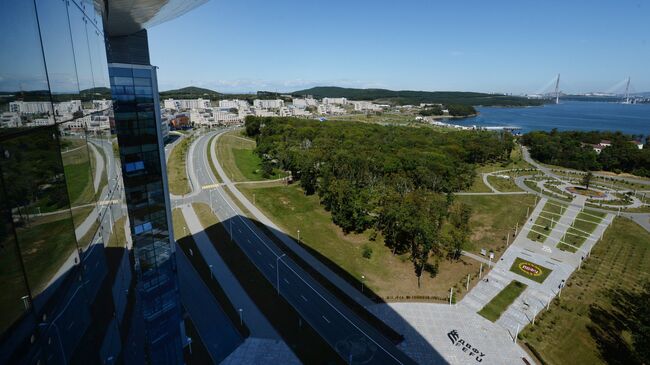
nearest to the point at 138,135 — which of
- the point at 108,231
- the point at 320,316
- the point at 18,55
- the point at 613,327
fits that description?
the point at 108,231

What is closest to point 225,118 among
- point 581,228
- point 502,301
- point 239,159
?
point 239,159

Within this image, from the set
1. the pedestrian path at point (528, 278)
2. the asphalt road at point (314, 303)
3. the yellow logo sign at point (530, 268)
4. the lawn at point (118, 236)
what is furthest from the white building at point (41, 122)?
the yellow logo sign at point (530, 268)

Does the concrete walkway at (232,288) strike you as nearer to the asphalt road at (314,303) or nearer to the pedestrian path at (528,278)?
the asphalt road at (314,303)

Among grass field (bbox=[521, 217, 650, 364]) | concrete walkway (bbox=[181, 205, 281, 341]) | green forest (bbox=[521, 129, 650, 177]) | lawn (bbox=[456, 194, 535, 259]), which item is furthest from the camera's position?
green forest (bbox=[521, 129, 650, 177])

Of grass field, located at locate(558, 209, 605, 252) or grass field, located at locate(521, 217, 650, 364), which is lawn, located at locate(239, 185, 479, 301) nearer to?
grass field, located at locate(521, 217, 650, 364)

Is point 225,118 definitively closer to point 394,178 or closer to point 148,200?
point 394,178

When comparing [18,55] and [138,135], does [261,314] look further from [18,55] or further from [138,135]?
[18,55]

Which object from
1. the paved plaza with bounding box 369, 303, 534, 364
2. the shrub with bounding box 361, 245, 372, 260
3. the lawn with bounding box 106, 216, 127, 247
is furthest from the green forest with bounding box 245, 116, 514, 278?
the lawn with bounding box 106, 216, 127, 247
